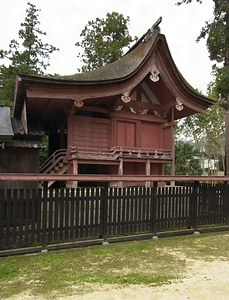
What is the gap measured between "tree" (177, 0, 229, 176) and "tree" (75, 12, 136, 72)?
1536 cm

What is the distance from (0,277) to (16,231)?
1.17 metres

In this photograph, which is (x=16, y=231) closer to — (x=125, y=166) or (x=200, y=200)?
(x=200, y=200)

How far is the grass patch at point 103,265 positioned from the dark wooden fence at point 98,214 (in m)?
0.33

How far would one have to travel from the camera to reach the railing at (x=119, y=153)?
40.7 feet

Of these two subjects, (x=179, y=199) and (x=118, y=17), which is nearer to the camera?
(x=179, y=199)

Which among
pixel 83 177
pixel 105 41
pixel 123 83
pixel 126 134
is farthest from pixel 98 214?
pixel 105 41

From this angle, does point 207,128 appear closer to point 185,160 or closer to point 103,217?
point 185,160

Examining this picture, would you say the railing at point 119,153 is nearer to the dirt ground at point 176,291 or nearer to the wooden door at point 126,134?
the wooden door at point 126,134

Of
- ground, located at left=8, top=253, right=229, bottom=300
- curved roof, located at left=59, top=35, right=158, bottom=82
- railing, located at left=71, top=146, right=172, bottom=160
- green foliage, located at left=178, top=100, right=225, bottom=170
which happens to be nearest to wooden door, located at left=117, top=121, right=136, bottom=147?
railing, located at left=71, top=146, right=172, bottom=160

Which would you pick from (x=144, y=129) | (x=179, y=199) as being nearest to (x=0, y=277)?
(x=179, y=199)

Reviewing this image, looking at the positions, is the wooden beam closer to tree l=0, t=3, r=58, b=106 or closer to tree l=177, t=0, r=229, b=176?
tree l=177, t=0, r=229, b=176

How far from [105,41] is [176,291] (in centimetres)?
2592

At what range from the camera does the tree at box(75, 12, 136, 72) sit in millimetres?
25562

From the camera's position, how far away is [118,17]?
86.8ft
